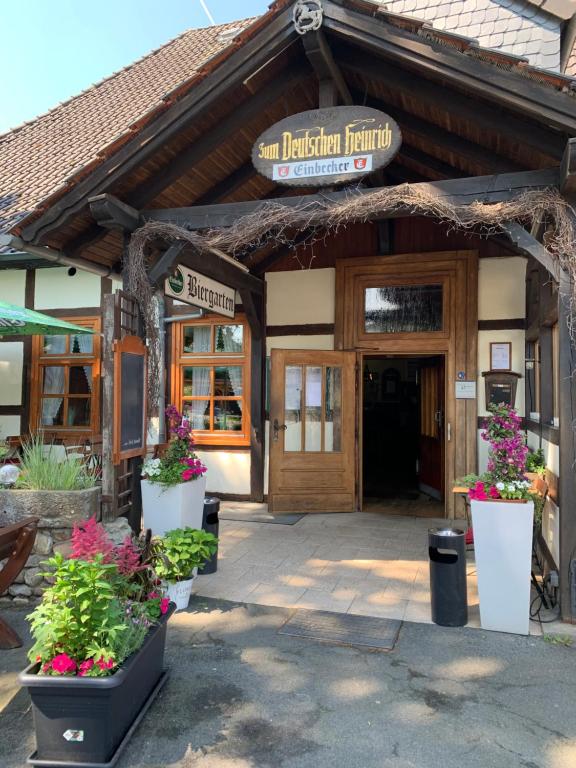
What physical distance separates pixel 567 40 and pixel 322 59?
3.84 m

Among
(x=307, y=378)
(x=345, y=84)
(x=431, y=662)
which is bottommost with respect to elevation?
(x=431, y=662)

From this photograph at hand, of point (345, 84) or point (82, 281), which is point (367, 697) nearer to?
point (345, 84)

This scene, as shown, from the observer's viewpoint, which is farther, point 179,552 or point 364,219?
point 364,219

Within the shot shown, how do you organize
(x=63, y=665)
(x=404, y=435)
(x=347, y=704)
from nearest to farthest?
(x=63, y=665)
(x=347, y=704)
(x=404, y=435)

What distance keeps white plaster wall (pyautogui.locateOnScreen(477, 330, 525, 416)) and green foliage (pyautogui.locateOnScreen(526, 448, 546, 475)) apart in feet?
4.04

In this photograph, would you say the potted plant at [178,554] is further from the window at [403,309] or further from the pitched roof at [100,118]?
the window at [403,309]

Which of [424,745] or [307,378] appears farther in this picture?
[307,378]

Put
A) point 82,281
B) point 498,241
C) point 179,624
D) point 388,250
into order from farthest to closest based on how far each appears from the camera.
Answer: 1. point 82,281
2. point 388,250
3. point 498,241
4. point 179,624

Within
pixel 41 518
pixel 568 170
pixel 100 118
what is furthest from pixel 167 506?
pixel 100 118

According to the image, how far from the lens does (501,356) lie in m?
6.34

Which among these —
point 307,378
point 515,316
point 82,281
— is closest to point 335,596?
point 307,378

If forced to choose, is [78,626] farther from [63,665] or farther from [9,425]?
[9,425]

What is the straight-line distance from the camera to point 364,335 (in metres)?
6.91

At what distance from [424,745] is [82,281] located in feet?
24.0
